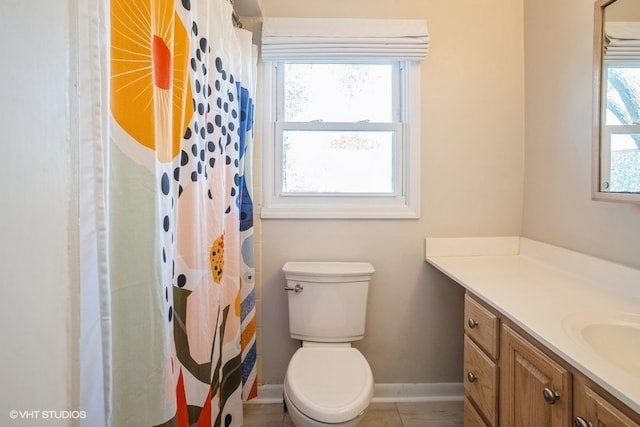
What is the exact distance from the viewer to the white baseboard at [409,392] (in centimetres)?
173

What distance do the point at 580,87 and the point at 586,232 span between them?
2.03 feet

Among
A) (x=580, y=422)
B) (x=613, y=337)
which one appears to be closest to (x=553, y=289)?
(x=613, y=337)

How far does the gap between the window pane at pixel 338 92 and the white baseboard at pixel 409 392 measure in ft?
A: 5.03

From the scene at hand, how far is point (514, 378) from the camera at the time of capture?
0.95 meters

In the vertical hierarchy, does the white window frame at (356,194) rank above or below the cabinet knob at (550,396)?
above

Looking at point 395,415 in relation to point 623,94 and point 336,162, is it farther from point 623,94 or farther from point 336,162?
point 623,94

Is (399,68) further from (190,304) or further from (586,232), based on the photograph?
(190,304)

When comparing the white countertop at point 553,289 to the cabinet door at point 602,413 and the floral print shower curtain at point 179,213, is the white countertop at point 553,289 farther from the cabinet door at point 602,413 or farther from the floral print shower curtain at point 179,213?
the floral print shower curtain at point 179,213

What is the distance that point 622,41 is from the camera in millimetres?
1060

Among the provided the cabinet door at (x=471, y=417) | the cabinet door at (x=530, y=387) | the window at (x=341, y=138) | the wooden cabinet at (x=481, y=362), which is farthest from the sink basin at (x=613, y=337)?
the window at (x=341, y=138)

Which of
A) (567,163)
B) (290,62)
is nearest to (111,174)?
(290,62)

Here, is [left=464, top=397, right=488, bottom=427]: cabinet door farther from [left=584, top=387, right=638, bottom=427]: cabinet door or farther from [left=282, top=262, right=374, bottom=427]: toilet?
[left=584, top=387, right=638, bottom=427]: cabinet door

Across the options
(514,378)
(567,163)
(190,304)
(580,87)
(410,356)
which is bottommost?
(410,356)

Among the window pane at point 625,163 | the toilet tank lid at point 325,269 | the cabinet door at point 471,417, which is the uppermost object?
the window pane at point 625,163
